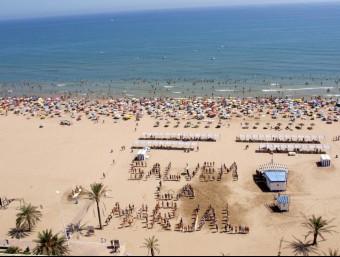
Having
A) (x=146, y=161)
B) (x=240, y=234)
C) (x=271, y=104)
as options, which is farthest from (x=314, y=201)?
(x=271, y=104)

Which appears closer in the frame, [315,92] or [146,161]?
[146,161]

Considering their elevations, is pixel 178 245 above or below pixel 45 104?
below

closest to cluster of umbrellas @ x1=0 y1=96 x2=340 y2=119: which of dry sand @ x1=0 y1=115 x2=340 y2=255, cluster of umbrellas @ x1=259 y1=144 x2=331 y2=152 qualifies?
dry sand @ x1=0 y1=115 x2=340 y2=255

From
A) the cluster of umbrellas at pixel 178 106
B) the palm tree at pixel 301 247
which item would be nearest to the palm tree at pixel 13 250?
the palm tree at pixel 301 247

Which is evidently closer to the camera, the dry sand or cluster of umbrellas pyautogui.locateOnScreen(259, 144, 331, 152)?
the dry sand

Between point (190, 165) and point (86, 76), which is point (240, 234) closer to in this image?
point (190, 165)

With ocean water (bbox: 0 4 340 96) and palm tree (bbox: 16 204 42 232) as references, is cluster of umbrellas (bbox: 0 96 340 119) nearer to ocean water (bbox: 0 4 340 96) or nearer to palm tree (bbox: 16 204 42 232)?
ocean water (bbox: 0 4 340 96)
